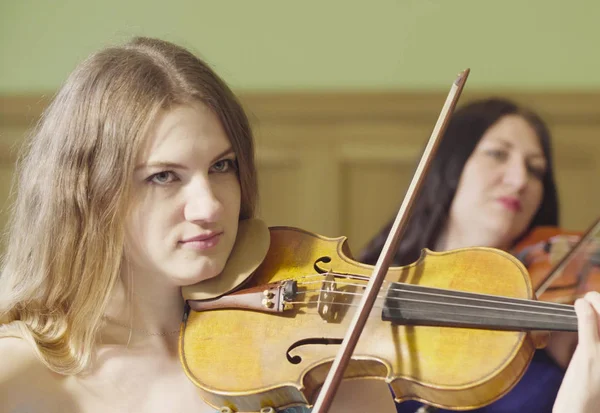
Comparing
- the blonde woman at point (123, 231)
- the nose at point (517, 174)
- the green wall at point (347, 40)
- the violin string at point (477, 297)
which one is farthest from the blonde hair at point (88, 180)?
the green wall at point (347, 40)

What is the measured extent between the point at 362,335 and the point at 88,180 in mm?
298

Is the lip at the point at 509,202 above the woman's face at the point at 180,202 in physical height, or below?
below

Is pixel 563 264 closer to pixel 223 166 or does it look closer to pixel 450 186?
pixel 450 186

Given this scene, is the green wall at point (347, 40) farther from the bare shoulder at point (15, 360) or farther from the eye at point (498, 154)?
the bare shoulder at point (15, 360)

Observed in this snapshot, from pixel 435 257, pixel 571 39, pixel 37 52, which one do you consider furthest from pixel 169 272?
pixel 571 39

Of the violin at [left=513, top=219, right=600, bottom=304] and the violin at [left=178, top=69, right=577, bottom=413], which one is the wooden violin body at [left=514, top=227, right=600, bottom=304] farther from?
the violin at [left=178, top=69, right=577, bottom=413]

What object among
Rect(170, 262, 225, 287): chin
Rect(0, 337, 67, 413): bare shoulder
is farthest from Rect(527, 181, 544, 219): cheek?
Rect(0, 337, 67, 413): bare shoulder

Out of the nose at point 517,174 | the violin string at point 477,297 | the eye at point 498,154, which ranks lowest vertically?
the nose at point 517,174

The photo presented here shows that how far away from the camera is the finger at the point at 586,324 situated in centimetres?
72

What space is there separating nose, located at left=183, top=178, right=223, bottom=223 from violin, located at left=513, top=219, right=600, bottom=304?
665 millimetres

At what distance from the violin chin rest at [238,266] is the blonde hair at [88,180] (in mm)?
52

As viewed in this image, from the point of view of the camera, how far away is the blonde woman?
80 centimetres

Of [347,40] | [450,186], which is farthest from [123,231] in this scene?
[347,40]

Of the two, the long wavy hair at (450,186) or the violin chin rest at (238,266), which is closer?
the violin chin rest at (238,266)
